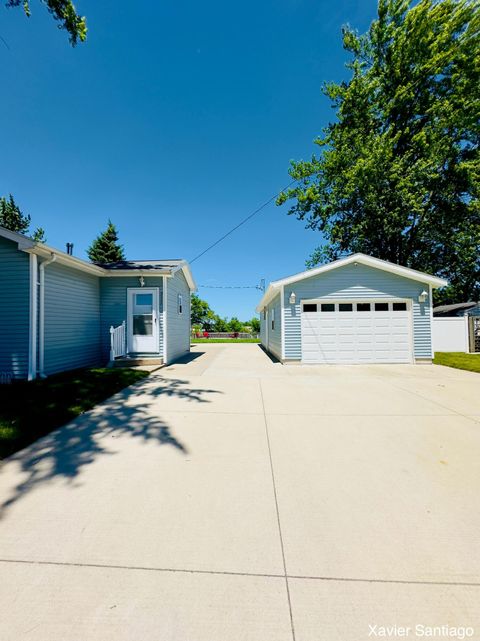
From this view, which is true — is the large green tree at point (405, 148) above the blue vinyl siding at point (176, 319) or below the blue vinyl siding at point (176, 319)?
above

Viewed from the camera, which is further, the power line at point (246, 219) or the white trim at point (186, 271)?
the power line at point (246, 219)

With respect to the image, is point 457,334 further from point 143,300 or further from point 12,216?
point 12,216

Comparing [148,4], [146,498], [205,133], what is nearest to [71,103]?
[148,4]

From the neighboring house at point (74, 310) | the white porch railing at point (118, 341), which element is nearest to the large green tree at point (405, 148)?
the neighboring house at point (74, 310)

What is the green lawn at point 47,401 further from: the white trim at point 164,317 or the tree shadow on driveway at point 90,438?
the white trim at point 164,317

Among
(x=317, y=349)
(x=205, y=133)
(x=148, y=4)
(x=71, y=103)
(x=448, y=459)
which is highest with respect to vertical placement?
(x=148, y=4)

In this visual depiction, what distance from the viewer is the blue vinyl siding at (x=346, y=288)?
30.0 ft

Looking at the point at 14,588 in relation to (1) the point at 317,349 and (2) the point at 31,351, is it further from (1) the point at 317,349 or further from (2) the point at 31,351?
Result: (1) the point at 317,349

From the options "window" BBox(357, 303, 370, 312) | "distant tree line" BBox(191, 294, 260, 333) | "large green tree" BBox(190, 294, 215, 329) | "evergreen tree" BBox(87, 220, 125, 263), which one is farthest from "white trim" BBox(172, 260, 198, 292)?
"large green tree" BBox(190, 294, 215, 329)

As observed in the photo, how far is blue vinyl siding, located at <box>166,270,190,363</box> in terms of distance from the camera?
9.34m

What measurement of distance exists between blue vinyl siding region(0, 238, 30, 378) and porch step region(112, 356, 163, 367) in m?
2.46

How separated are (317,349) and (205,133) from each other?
10.6 metres

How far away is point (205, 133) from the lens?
38.9ft

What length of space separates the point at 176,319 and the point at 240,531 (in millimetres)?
9348
